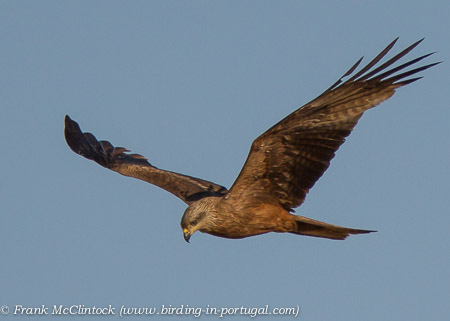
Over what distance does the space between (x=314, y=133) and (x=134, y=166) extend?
445cm

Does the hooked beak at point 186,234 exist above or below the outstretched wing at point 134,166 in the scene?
below

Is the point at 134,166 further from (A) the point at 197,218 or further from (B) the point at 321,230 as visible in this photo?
(B) the point at 321,230

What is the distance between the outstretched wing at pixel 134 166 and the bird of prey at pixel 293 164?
5.50 ft

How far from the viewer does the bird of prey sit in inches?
420

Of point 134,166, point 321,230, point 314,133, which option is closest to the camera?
point 314,133

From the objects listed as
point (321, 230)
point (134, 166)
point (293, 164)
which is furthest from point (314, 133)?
point (134, 166)

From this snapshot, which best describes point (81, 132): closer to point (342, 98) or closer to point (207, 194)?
point (207, 194)

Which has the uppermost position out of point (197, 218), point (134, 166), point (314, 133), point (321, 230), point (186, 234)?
point (134, 166)

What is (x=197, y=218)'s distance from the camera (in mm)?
11125

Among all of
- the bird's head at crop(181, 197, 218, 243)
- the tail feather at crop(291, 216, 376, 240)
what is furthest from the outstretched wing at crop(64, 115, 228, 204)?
the tail feather at crop(291, 216, 376, 240)

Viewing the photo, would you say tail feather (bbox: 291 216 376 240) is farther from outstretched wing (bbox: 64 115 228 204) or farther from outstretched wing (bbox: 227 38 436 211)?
outstretched wing (bbox: 64 115 228 204)

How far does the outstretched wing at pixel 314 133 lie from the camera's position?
34.9 ft

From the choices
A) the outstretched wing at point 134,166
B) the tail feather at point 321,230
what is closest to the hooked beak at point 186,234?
the tail feather at point 321,230

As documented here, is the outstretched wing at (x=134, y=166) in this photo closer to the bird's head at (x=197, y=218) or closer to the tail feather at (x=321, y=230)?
the bird's head at (x=197, y=218)
